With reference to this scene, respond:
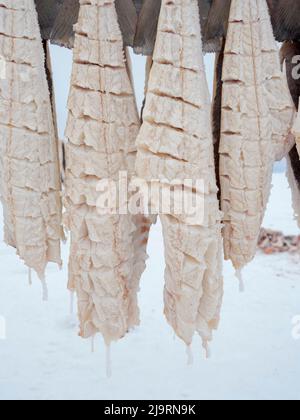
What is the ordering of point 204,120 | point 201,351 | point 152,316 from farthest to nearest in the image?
point 152,316, point 201,351, point 204,120

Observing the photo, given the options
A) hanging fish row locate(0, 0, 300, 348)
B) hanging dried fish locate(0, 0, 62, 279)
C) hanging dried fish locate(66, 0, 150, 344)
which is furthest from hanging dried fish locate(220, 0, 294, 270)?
hanging dried fish locate(0, 0, 62, 279)

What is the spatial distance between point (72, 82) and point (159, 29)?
14 centimetres

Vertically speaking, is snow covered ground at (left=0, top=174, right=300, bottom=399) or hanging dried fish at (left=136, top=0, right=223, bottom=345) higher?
hanging dried fish at (left=136, top=0, right=223, bottom=345)

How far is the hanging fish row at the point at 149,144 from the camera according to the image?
0.71 metres

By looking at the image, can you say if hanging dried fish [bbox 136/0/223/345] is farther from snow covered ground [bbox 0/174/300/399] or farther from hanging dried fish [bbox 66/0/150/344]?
snow covered ground [bbox 0/174/300/399]

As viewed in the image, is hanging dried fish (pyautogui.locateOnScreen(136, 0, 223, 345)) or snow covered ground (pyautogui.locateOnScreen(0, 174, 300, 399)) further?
snow covered ground (pyautogui.locateOnScreen(0, 174, 300, 399))

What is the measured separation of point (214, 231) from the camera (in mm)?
738

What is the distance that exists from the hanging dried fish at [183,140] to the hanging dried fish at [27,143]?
0.54 ft

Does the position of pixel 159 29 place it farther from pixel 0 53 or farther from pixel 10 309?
pixel 10 309

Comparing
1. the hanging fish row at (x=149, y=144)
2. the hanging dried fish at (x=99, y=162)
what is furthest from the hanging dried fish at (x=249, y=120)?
the hanging dried fish at (x=99, y=162)

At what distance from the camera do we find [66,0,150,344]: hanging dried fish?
74 cm

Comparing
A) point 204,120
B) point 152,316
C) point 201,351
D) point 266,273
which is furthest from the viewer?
point 266,273

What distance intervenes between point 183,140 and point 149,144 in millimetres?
46

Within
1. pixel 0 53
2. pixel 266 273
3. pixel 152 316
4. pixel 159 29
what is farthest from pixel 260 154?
pixel 266 273
